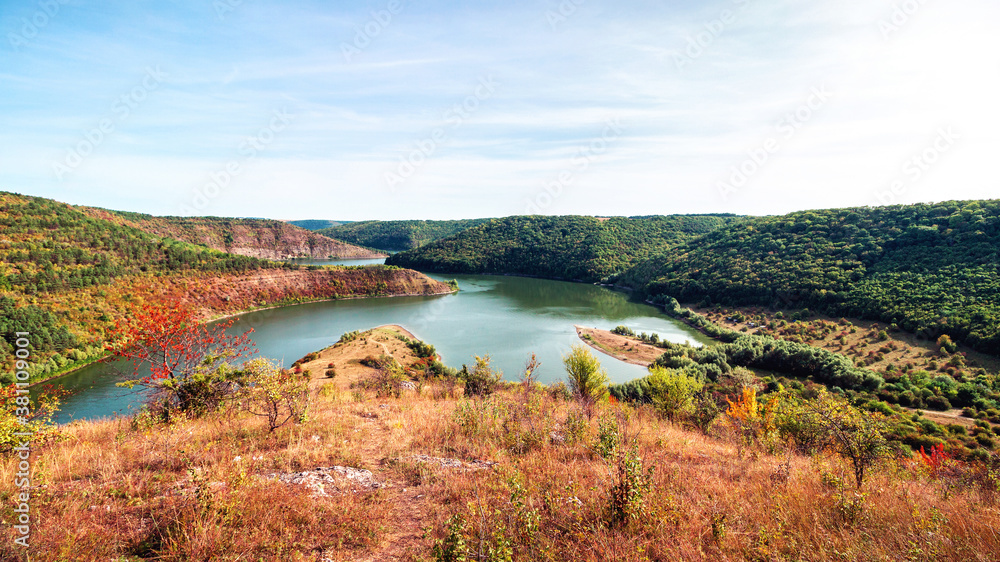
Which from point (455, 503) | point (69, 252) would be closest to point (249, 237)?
point (69, 252)

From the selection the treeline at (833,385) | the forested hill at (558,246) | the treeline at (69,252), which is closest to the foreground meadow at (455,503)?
the treeline at (833,385)

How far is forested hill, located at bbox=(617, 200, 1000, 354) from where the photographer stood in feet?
131

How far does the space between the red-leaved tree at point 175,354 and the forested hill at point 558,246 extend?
307 ft

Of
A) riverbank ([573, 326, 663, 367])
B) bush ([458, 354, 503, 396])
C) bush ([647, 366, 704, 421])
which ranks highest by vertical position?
bush ([458, 354, 503, 396])

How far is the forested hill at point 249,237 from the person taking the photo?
11881 centimetres

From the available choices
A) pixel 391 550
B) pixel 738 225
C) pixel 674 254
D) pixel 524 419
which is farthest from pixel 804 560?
pixel 738 225

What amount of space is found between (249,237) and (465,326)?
403 feet

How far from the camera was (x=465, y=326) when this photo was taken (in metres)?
53.3

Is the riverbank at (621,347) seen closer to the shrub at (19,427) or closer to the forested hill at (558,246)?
the shrub at (19,427)

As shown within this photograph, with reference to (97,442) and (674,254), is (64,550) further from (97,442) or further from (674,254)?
(674,254)

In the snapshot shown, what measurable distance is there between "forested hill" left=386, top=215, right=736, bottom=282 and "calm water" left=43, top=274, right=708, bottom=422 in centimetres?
2010

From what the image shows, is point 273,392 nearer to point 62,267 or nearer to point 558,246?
point 62,267

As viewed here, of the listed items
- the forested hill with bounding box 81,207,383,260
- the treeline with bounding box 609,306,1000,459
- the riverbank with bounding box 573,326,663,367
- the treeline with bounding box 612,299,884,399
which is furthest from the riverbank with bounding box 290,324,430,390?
the forested hill with bounding box 81,207,383,260

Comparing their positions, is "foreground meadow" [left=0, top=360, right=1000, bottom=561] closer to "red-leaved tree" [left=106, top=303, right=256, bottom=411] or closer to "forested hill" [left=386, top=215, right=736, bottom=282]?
"red-leaved tree" [left=106, top=303, right=256, bottom=411]
